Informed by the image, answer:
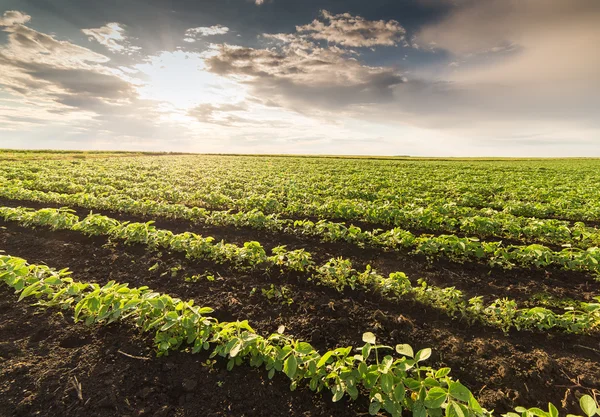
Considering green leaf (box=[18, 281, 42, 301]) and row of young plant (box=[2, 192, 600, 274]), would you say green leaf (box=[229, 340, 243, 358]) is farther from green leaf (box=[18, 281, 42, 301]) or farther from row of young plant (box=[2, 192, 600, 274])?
row of young plant (box=[2, 192, 600, 274])

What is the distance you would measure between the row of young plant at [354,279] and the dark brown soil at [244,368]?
0.18m

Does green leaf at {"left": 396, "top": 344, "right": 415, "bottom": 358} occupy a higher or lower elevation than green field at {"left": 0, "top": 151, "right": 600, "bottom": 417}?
higher

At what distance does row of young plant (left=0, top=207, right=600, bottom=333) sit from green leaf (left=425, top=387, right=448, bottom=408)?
89.6 inches

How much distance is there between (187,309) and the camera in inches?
149

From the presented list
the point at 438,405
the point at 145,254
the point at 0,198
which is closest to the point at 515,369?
the point at 438,405

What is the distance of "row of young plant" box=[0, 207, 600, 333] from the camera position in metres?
4.37

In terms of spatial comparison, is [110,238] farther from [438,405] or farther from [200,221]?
[438,405]

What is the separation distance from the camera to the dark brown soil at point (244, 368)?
3.01 m

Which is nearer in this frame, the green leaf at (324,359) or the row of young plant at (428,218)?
the green leaf at (324,359)

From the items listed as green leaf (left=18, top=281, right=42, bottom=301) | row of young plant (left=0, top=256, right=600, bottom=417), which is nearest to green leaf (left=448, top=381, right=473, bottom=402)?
row of young plant (left=0, top=256, right=600, bottom=417)

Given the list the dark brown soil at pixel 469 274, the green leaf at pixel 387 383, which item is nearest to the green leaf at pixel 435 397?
the green leaf at pixel 387 383

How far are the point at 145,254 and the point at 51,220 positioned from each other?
11.1ft

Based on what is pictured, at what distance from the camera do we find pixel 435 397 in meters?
2.45

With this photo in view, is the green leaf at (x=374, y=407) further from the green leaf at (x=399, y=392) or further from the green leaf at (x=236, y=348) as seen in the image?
the green leaf at (x=236, y=348)
